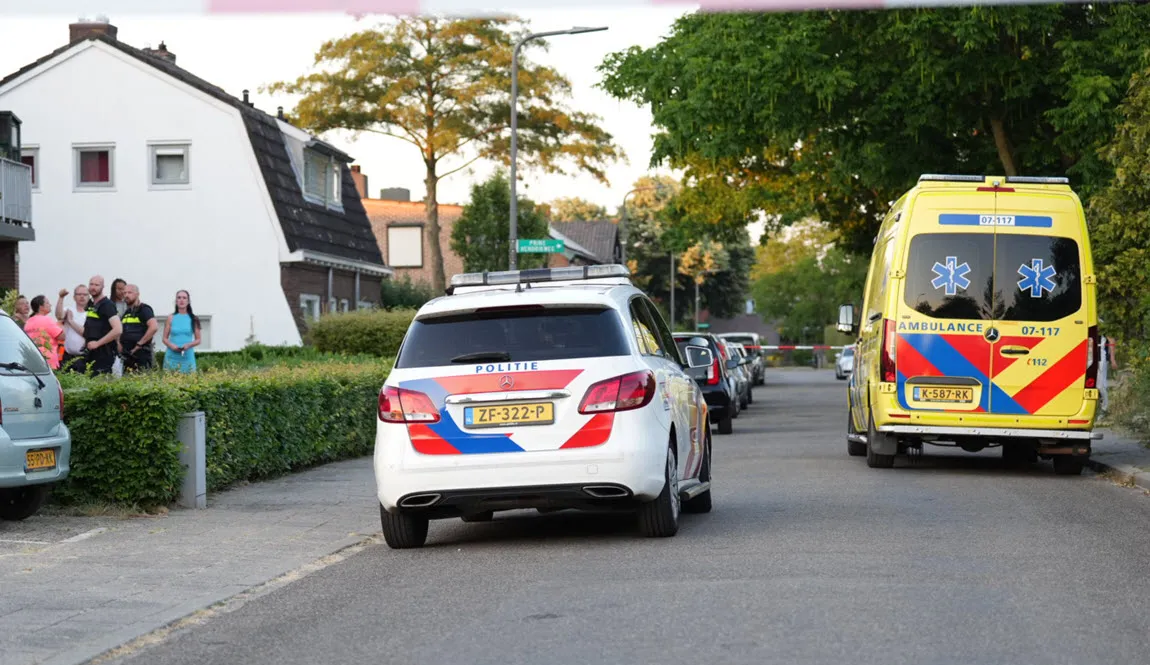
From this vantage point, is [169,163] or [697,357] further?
[169,163]

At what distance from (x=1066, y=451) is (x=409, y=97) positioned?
34.9m

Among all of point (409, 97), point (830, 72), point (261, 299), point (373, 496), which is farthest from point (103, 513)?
point (409, 97)

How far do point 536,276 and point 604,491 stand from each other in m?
2.21

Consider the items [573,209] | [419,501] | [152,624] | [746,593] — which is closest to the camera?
[152,624]

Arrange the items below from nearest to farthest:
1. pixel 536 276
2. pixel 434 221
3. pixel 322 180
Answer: pixel 536 276, pixel 322 180, pixel 434 221

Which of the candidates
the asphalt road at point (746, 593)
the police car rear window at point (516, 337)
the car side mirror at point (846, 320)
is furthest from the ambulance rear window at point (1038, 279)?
the police car rear window at point (516, 337)

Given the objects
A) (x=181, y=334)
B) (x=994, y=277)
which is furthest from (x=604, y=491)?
(x=181, y=334)

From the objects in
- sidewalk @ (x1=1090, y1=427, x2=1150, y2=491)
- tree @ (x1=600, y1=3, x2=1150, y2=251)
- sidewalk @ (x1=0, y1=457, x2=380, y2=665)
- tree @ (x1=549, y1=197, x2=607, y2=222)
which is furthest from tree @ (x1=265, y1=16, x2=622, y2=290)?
tree @ (x1=549, y1=197, x2=607, y2=222)

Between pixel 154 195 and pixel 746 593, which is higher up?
pixel 154 195

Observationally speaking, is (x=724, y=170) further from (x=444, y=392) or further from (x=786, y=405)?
(x=444, y=392)

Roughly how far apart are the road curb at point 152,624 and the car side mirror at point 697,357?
130 inches

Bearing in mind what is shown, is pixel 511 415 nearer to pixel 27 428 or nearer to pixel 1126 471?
pixel 27 428

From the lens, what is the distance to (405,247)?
2923 inches

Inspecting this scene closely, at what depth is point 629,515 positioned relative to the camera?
12.9 meters
